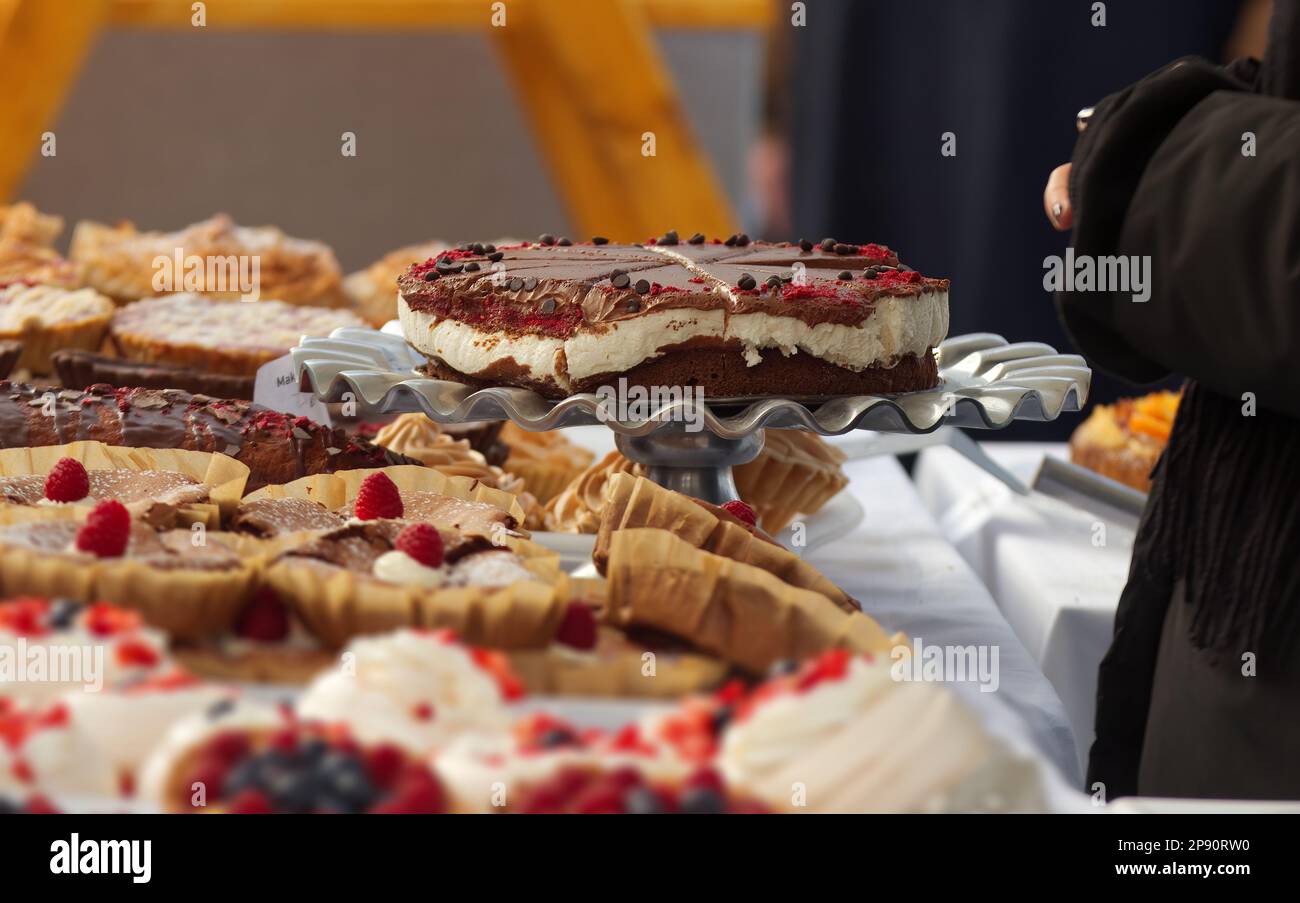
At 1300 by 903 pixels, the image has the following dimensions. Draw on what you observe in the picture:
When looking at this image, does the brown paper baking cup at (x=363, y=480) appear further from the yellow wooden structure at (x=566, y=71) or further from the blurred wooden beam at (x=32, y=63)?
the blurred wooden beam at (x=32, y=63)

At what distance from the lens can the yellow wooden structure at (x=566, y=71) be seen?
3230 millimetres

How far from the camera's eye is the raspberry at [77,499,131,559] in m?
0.60

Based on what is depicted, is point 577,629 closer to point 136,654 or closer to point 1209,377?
point 136,654

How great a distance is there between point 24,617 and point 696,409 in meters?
0.62

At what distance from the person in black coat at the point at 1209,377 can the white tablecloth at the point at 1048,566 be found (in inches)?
4.8

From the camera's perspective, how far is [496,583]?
2.07 ft

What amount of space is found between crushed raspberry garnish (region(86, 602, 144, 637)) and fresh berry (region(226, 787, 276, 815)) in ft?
0.34

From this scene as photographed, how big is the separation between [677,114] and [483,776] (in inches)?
121

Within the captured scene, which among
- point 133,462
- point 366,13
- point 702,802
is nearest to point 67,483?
point 133,462

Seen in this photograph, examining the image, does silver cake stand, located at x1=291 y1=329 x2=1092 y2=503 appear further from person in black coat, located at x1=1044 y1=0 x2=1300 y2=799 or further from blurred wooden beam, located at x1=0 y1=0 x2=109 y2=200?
blurred wooden beam, located at x1=0 y1=0 x2=109 y2=200

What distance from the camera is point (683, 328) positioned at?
4.07ft

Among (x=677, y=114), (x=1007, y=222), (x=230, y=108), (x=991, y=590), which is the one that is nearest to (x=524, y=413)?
(x=991, y=590)

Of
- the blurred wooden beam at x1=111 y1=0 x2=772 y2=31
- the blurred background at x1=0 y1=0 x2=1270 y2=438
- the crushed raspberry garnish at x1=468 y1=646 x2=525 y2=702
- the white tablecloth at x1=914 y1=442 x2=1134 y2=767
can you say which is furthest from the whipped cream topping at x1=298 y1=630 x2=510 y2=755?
the blurred wooden beam at x1=111 y1=0 x2=772 y2=31
